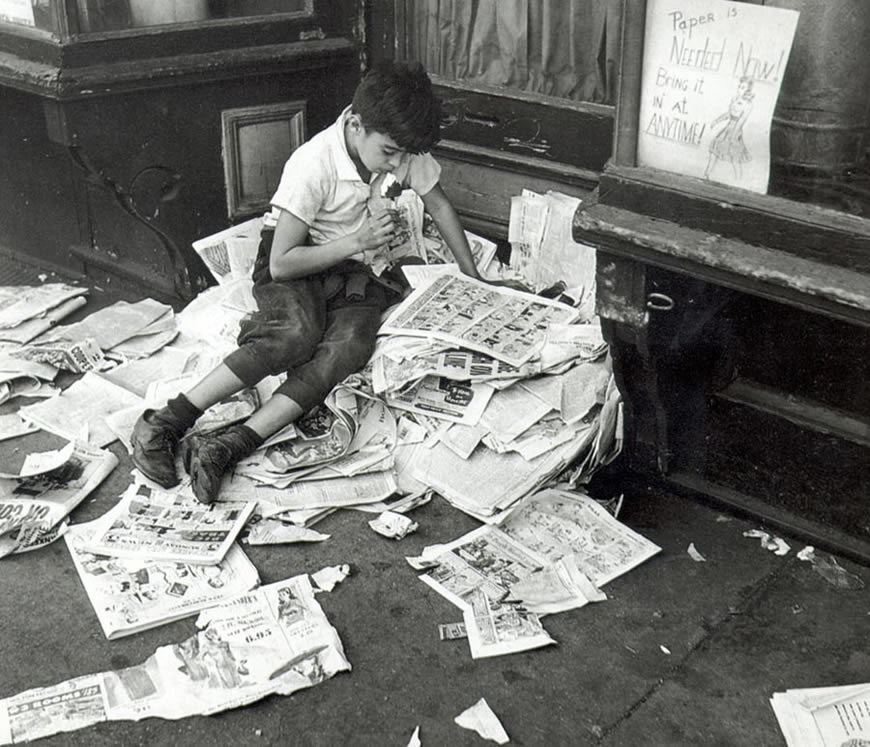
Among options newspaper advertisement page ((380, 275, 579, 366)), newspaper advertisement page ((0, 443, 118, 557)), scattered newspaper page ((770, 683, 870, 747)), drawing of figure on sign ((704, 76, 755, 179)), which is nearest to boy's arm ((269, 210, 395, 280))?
newspaper advertisement page ((380, 275, 579, 366))

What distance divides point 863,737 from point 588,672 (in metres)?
0.56

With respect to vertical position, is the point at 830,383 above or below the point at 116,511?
above

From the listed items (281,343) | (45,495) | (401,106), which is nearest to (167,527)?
(45,495)

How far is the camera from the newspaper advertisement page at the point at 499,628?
7.95ft

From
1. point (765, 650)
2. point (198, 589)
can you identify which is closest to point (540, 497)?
point (765, 650)

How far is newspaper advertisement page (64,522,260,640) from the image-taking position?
8.20ft

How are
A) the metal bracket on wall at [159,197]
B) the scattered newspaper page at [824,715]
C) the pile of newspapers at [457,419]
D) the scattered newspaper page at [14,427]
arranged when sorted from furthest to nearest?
the metal bracket on wall at [159,197] → the scattered newspaper page at [14,427] → the pile of newspapers at [457,419] → the scattered newspaper page at [824,715]

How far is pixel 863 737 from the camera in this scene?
84.5 inches

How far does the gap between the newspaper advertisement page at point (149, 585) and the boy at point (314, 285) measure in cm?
27

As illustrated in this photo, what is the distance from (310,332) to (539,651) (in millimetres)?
1178

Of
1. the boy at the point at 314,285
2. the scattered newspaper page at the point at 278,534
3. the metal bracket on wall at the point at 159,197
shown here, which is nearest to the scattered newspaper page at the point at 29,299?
the metal bracket on wall at the point at 159,197

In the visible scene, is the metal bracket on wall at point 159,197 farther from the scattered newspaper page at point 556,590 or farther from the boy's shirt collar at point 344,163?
the scattered newspaper page at point 556,590

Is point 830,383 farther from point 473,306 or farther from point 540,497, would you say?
point 473,306

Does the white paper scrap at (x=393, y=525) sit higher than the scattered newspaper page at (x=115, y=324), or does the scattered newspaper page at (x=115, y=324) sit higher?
the scattered newspaper page at (x=115, y=324)
